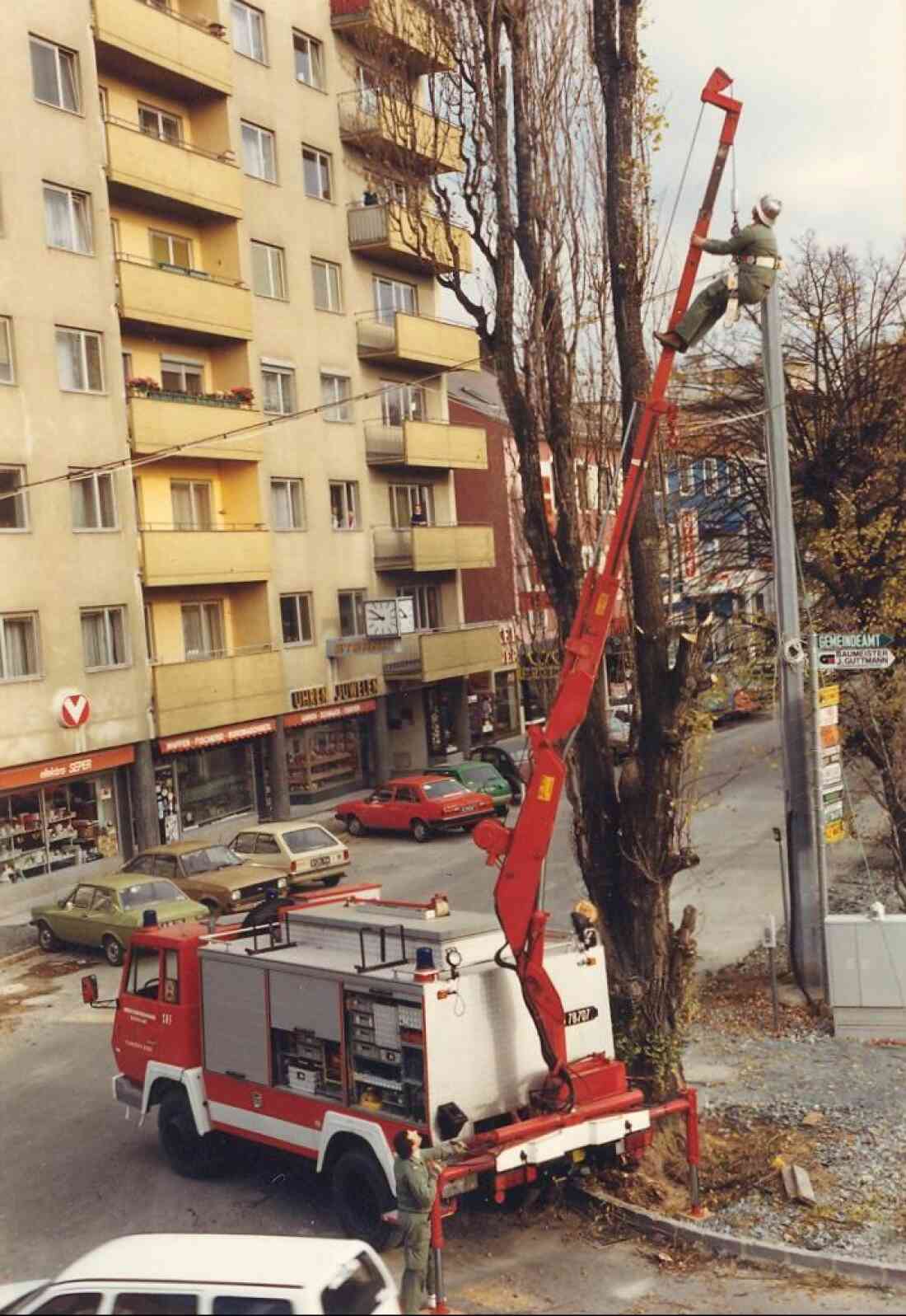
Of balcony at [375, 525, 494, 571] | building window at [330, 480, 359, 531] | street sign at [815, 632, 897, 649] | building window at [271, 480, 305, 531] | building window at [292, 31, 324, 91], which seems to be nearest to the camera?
street sign at [815, 632, 897, 649]

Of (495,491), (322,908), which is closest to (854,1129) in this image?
(322,908)

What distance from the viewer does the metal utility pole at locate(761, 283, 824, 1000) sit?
1600cm

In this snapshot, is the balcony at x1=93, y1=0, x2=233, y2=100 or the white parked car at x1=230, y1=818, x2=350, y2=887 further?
the balcony at x1=93, y1=0, x2=233, y2=100

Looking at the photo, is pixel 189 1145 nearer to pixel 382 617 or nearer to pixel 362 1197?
pixel 362 1197

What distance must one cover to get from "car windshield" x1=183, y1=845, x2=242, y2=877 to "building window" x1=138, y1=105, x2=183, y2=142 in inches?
644

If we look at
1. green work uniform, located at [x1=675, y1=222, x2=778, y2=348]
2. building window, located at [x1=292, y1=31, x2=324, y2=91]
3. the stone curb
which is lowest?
the stone curb

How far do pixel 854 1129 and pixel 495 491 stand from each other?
36.1 meters

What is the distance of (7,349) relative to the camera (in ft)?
85.8

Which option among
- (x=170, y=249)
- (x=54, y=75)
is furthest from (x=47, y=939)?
(x=54, y=75)

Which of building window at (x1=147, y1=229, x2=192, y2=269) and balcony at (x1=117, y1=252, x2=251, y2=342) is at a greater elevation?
building window at (x1=147, y1=229, x2=192, y2=269)

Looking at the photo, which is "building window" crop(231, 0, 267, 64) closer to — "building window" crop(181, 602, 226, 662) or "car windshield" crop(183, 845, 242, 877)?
"building window" crop(181, 602, 226, 662)

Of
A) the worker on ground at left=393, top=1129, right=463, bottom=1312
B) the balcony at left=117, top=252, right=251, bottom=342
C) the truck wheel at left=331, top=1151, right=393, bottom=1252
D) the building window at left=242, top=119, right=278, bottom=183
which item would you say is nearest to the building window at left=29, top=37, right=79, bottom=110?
the balcony at left=117, top=252, right=251, bottom=342

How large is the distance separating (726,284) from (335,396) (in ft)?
87.4

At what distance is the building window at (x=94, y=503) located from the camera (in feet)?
90.5
